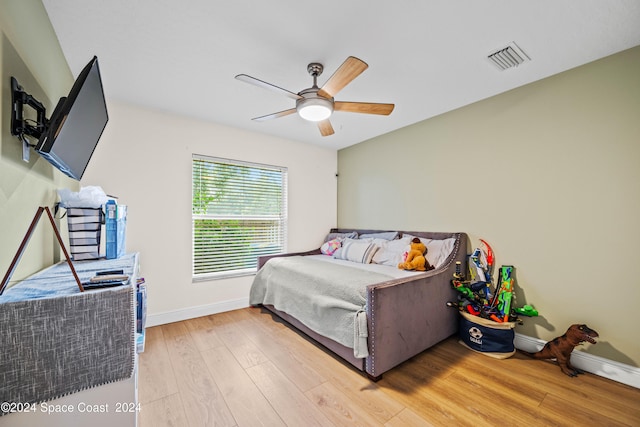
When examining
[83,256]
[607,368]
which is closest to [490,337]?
[607,368]

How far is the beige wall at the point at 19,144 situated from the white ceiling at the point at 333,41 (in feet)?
0.89

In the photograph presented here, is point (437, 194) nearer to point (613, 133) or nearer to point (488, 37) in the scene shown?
point (613, 133)

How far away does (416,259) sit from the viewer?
8.76ft

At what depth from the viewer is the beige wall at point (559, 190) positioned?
1882mm

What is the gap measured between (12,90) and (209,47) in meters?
1.14

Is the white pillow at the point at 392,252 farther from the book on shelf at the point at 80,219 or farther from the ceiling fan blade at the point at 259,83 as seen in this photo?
the book on shelf at the point at 80,219

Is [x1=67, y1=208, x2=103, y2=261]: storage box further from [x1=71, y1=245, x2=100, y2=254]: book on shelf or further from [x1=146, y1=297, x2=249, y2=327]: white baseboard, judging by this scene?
[x1=146, y1=297, x2=249, y2=327]: white baseboard

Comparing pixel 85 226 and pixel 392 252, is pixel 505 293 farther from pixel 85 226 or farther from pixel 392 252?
pixel 85 226

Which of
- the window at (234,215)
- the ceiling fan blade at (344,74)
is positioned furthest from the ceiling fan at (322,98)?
the window at (234,215)

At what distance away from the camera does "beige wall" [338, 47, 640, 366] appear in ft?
6.17

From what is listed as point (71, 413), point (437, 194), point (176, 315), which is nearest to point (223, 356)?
point (176, 315)

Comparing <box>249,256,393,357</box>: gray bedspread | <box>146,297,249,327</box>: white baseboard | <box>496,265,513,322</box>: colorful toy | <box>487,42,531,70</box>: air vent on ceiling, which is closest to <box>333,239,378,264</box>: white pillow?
<box>249,256,393,357</box>: gray bedspread

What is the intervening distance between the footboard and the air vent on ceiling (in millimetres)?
1656

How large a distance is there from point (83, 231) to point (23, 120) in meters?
0.76
